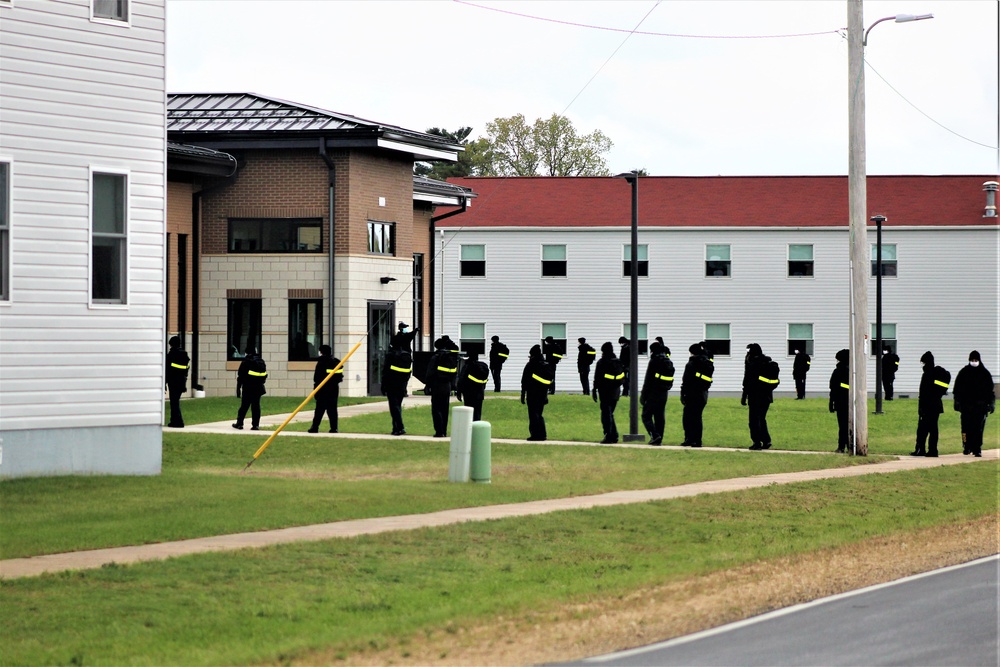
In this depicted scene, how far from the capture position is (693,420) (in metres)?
25.6

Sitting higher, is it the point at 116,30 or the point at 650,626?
the point at 116,30

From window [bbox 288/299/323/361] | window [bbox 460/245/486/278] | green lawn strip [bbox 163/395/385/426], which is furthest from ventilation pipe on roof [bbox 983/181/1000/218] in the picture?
window [bbox 288/299/323/361]

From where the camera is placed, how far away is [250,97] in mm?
40344

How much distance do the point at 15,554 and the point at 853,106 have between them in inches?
684

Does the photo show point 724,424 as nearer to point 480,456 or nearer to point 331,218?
point 331,218

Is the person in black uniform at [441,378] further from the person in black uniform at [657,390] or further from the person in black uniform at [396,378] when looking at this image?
the person in black uniform at [657,390]

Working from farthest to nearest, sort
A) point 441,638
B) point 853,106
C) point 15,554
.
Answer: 1. point 853,106
2. point 15,554
3. point 441,638

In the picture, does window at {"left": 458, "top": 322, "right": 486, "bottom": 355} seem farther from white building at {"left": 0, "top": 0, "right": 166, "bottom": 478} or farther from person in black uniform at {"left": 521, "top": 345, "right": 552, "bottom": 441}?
white building at {"left": 0, "top": 0, "right": 166, "bottom": 478}

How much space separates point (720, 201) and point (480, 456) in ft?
127

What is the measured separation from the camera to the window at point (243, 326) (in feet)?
124

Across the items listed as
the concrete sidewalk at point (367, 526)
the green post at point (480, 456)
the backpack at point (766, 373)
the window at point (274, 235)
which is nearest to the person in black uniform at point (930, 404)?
the backpack at point (766, 373)

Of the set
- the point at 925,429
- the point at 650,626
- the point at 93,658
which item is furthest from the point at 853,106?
the point at 93,658

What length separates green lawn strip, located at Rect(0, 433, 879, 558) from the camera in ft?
47.0

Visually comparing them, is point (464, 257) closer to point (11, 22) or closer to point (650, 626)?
point (11, 22)
